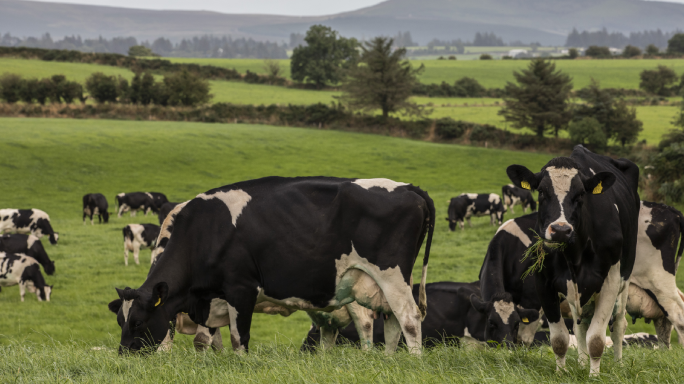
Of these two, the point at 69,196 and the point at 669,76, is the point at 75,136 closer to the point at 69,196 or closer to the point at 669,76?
the point at 69,196

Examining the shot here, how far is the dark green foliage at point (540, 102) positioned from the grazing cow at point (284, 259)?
166ft

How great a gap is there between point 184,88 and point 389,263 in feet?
192

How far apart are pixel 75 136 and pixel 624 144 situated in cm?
4679

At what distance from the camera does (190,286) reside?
695 cm

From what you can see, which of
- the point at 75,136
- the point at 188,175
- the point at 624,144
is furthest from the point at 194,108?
the point at 624,144

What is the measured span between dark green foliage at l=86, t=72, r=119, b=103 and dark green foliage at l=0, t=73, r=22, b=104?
6.65 meters

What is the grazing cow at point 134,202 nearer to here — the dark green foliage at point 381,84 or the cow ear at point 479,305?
the cow ear at point 479,305

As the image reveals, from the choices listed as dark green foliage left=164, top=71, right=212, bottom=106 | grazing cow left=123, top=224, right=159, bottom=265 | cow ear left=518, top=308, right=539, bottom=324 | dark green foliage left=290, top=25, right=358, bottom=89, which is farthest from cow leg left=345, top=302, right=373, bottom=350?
dark green foliage left=290, top=25, right=358, bottom=89

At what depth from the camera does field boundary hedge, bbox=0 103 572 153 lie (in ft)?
173

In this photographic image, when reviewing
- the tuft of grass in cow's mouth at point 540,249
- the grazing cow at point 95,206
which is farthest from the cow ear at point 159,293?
the grazing cow at point 95,206

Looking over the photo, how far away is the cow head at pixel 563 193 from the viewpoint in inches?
182

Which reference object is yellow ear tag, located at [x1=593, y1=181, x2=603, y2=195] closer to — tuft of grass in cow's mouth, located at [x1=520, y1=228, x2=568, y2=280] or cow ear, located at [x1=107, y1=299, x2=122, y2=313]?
tuft of grass in cow's mouth, located at [x1=520, y1=228, x2=568, y2=280]

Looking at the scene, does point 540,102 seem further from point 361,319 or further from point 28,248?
point 361,319

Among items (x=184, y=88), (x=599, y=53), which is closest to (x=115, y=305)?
(x=184, y=88)
